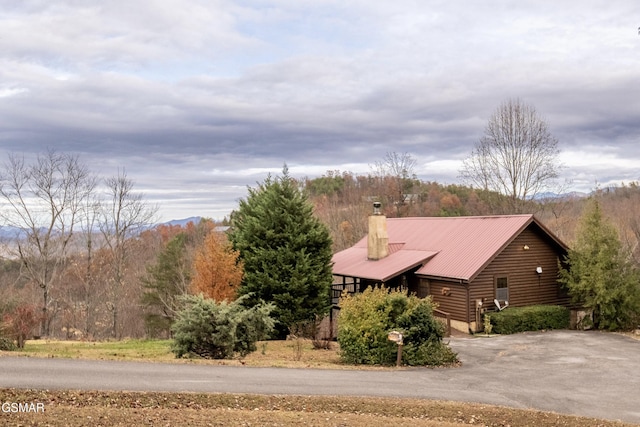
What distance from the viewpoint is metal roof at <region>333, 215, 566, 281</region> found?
27.8 meters

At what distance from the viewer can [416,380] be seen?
15.8 meters

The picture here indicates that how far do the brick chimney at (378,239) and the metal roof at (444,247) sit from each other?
458 mm

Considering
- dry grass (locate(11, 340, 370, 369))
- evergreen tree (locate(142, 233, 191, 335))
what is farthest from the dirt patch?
evergreen tree (locate(142, 233, 191, 335))

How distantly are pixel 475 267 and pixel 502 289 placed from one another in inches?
100.0

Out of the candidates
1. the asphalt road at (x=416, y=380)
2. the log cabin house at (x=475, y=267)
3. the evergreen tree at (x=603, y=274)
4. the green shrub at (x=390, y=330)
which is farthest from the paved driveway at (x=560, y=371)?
the log cabin house at (x=475, y=267)

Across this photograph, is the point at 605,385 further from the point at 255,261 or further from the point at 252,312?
the point at 255,261

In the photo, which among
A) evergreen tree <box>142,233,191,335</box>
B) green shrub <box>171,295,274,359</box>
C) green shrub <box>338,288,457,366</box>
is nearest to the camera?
green shrub <box>171,295,274,359</box>

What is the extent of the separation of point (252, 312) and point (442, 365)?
6.60 m

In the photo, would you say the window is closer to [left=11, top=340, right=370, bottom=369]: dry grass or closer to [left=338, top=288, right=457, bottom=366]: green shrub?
[left=11, top=340, right=370, bottom=369]: dry grass

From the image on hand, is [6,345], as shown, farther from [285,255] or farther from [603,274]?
[603,274]

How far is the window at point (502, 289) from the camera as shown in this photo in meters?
28.0

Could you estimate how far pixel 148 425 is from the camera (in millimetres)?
9438

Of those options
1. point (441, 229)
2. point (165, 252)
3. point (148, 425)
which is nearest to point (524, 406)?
point (148, 425)

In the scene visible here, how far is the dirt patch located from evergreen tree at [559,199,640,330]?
15.8 metres
